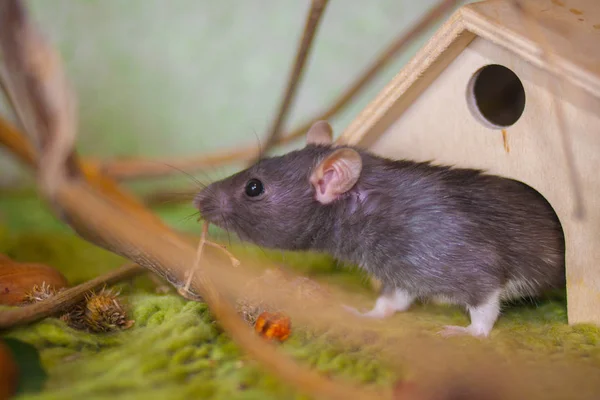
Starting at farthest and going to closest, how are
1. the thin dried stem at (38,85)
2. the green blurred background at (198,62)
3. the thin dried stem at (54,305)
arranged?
the green blurred background at (198,62), the thin dried stem at (54,305), the thin dried stem at (38,85)

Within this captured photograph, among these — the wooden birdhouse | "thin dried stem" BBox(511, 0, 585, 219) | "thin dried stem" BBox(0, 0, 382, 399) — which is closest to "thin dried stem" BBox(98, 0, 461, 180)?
the wooden birdhouse

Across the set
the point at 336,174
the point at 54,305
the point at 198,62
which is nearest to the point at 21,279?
the point at 54,305

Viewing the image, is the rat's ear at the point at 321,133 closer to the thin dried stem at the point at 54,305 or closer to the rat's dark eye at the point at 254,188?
the rat's dark eye at the point at 254,188

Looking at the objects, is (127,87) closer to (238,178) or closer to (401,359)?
(238,178)

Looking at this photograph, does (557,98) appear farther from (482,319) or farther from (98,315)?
(98,315)

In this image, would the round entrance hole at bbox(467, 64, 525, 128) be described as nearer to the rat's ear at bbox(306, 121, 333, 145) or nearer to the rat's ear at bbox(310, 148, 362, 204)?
the rat's ear at bbox(306, 121, 333, 145)

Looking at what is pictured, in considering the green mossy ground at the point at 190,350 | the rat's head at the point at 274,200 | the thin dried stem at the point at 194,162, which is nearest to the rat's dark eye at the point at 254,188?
the rat's head at the point at 274,200

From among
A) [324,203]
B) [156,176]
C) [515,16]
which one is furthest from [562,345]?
[156,176]
